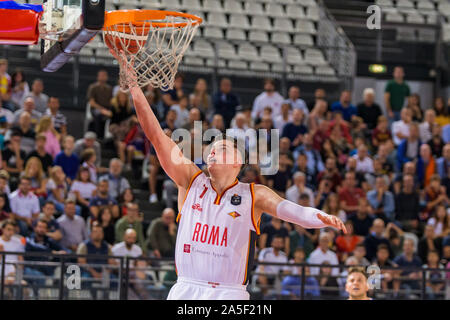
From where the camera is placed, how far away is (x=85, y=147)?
12.4 meters

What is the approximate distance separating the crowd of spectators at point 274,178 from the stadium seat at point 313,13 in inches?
119

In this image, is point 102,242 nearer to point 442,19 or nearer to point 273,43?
point 273,43

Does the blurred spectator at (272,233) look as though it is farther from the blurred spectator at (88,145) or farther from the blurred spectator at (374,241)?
the blurred spectator at (88,145)

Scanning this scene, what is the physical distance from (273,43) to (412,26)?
3.49m

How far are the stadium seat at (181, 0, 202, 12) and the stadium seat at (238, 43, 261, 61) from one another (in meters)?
1.22

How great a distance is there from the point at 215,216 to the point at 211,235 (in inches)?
4.9

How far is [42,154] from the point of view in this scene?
11.8 metres

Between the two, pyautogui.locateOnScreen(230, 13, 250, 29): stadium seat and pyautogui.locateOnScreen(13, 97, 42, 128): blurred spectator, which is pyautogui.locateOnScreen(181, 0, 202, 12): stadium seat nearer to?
pyautogui.locateOnScreen(230, 13, 250, 29): stadium seat

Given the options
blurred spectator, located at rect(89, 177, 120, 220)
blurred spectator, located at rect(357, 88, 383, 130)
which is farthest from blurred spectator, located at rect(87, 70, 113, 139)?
blurred spectator, located at rect(357, 88, 383, 130)

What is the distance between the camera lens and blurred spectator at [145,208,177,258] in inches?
441

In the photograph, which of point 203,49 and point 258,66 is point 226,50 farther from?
point 258,66

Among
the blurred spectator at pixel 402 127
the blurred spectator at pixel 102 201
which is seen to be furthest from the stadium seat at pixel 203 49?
the blurred spectator at pixel 102 201
